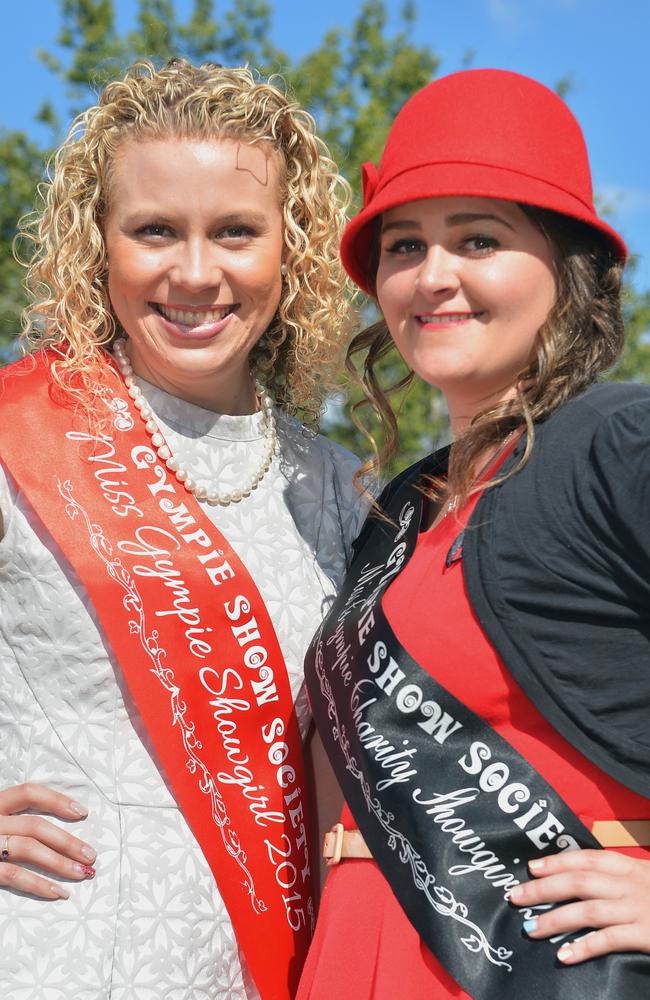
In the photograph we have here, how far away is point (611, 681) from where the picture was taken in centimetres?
183

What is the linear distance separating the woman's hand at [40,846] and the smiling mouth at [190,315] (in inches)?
40.2

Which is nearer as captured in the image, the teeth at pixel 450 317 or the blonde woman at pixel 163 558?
the teeth at pixel 450 317

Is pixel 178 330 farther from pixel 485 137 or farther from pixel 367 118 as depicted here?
pixel 367 118

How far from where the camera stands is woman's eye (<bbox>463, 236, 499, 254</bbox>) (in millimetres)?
2084

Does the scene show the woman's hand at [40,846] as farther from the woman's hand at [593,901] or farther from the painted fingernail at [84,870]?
the woman's hand at [593,901]

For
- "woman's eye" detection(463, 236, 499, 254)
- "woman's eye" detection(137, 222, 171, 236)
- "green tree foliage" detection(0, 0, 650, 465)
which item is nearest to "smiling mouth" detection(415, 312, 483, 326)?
"woman's eye" detection(463, 236, 499, 254)

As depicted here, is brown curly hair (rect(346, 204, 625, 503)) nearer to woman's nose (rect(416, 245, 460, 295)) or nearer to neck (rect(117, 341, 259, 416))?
woman's nose (rect(416, 245, 460, 295))

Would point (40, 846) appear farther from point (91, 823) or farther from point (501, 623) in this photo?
point (501, 623)

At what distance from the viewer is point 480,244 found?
2.10m

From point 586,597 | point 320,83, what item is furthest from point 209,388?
point 320,83

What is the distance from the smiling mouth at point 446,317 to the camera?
2.12 m

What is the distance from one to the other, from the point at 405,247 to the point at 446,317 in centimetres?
19

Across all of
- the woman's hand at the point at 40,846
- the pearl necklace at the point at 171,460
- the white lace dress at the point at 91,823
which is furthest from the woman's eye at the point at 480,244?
the woman's hand at the point at 40,846

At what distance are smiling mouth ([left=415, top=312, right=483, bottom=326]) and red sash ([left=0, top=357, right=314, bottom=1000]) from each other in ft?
2.38
